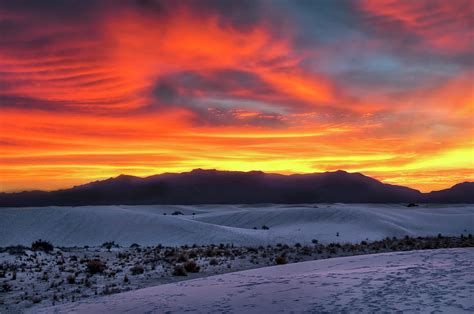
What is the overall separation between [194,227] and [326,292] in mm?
29128

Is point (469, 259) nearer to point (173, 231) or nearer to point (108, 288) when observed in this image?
point (108, 288)

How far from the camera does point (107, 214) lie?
4644cm

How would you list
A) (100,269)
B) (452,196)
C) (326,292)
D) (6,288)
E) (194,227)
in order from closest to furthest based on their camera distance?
(326,292) < (6,288) < (100,269) < (194,227) < (452,196)

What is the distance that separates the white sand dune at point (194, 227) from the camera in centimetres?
3744

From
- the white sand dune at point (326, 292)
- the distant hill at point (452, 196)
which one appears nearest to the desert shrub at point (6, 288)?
the white sand dune at point (326, 292)

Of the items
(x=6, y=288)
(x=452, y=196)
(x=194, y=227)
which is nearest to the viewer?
(x=6, y=288)

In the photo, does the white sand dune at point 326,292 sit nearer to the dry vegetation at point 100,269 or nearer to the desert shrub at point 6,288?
the dry vegetation at point 100,269

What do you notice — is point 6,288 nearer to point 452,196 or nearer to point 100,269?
point 100,269

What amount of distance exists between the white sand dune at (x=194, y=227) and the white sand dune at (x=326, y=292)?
20.1 meters

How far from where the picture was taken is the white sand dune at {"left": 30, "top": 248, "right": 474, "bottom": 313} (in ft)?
32.5

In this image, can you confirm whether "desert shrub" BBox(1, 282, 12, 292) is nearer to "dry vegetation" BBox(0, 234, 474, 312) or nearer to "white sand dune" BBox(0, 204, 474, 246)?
"dry vegetation" BBox(0, 234, 474, 312)

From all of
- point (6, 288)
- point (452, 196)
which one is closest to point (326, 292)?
point (6, 288)

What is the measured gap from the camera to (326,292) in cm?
1133

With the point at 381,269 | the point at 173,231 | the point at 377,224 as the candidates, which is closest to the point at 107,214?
the point at 173,231
